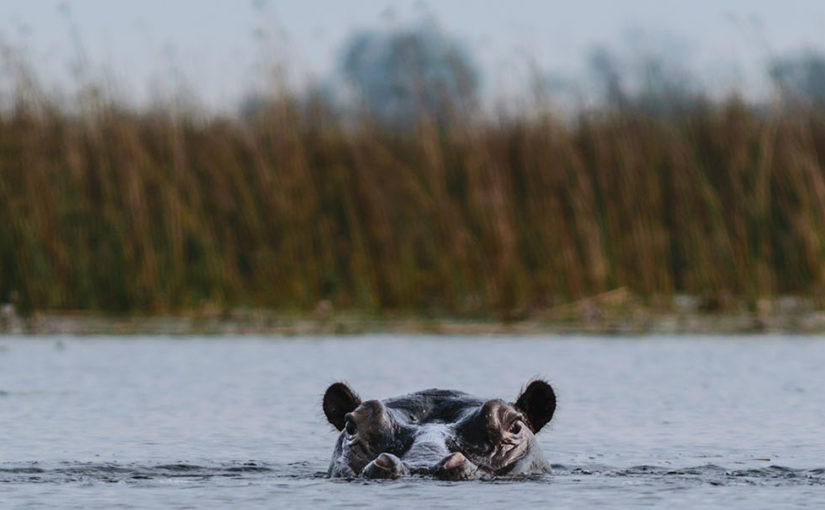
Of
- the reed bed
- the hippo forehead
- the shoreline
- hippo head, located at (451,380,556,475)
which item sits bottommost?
hippo head, located at (451,380,556,475)

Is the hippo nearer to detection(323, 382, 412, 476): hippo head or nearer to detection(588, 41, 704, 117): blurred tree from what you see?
detection(323, 382, 412, 476): hippo head

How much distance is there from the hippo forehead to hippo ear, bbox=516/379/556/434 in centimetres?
24

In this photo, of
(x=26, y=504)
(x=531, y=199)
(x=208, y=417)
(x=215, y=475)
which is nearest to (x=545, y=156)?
(x=531, y=199)

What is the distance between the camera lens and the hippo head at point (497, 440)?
5152 mm

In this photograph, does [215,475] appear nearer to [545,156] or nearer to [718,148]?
[545,156]

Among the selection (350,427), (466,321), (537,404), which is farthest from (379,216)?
(350,427)

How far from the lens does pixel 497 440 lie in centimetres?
519

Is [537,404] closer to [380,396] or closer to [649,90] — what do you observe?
[380,396]

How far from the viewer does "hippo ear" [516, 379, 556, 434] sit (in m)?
5.60

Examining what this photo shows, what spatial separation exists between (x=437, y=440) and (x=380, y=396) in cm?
254

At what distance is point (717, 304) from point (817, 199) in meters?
1.14

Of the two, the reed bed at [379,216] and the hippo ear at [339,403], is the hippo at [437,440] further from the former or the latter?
the reed bed at [379,216]

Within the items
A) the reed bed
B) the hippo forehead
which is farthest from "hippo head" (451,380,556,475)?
the reed bed

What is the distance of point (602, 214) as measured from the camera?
12.0m
